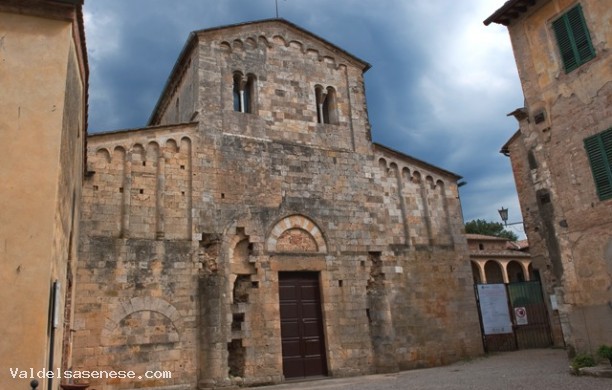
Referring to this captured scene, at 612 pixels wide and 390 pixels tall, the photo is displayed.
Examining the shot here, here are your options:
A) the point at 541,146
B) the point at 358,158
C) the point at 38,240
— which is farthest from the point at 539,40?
the point at 38,240

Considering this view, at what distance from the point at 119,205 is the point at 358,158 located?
7710 mm

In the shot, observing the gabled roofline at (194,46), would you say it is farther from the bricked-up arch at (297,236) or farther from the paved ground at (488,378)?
the paved ground at (488,378)

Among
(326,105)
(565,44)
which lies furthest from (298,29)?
(565,44)

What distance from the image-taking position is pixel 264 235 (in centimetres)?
1417

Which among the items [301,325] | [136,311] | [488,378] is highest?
[136,311]

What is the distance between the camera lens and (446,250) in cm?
1698

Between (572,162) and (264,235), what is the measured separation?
26.4ft

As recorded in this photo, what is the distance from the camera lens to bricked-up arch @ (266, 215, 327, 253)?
14.3 metres

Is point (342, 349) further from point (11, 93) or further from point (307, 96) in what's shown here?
point (11, 93)

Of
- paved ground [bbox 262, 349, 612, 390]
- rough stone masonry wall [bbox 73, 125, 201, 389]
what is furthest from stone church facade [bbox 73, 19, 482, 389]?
paved ground [bbox 262, 349, 612, 390]

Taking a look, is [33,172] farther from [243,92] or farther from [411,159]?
[411,159]

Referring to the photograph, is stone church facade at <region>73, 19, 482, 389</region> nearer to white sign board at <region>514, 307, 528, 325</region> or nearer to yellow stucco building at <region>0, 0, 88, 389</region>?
white sign board at <region>514, 307, 528, 325</region>

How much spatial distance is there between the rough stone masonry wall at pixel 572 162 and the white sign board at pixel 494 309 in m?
7.32

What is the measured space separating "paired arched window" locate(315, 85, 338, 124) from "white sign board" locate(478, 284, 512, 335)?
8.36 metres
